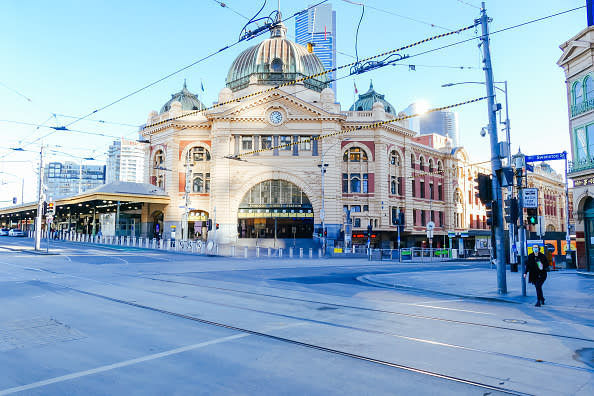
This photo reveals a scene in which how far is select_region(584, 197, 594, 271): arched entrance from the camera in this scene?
78.6ft

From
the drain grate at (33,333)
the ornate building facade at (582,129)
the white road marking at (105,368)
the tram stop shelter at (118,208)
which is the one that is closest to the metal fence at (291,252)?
the tram stop shelter at (118,208)

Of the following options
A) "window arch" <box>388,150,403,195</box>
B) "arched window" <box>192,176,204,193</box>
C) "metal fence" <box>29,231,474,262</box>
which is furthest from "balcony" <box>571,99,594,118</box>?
"arched window" <box>192,176,204,193</box>

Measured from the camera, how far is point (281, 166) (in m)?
53.7

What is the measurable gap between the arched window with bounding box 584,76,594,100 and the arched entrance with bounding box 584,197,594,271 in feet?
18.4

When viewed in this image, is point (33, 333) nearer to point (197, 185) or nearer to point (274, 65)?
point (197, 185)

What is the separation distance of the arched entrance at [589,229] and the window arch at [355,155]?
111 feet

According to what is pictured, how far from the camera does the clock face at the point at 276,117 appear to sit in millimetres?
53906

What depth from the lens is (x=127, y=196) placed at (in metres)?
51.1

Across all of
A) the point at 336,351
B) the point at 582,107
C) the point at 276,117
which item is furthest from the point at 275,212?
the point at 336,351

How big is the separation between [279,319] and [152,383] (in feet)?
14.7

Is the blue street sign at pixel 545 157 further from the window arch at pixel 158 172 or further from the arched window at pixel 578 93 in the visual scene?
the window arch at pixel 158 172

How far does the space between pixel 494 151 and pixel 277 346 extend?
38.3ft

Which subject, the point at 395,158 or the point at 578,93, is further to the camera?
the point at 395,158

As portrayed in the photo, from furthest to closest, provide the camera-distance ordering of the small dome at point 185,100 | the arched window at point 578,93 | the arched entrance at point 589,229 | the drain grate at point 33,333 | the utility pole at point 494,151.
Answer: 1. the small dome at point 185,100
2. the arched window at point 578,93
3. the arched entrance at point 589,229
4. the utility pole at point 494,151
5. the drain grate at point 33,333
